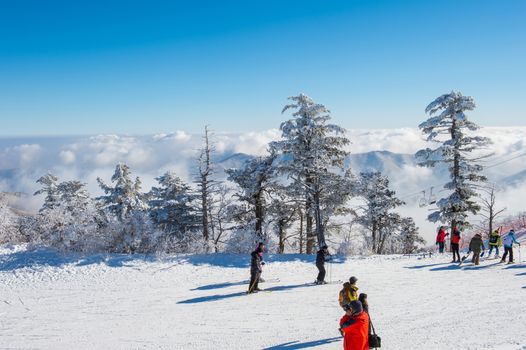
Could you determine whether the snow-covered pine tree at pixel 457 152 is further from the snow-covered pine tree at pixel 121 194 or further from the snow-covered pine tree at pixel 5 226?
the snow-covered pine tree at pixel 5 226

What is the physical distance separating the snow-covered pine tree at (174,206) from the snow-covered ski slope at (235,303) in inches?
539

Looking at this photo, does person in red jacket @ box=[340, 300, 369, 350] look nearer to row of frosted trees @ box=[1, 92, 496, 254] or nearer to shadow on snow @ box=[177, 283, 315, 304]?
shadow on snow @ box=[177, 283, 315, 304]

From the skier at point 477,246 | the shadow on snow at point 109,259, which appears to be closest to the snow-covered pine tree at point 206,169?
the shadow on snow at point 109,259

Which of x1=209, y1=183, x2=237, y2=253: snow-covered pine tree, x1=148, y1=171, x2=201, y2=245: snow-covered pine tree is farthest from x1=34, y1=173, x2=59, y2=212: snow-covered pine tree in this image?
x1=209, y1=183, x2=237, y2=253: snow-covered pine tree

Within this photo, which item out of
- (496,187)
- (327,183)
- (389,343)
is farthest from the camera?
(496,187)

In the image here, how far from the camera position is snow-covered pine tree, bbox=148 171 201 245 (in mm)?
34434

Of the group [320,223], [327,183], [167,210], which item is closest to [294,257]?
[320,223]

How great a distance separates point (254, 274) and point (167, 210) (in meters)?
21.5

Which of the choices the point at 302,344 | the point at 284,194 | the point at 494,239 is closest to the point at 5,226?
the point at 284,194

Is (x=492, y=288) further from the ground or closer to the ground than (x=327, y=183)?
closer to the ground

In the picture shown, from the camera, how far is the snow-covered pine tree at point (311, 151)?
24.7 meters

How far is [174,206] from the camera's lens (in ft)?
115

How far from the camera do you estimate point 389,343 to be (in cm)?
930

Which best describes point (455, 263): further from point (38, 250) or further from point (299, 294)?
point (38, 250)
